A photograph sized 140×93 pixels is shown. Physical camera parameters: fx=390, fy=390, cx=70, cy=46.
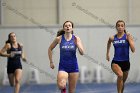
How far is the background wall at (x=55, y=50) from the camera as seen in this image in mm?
18797

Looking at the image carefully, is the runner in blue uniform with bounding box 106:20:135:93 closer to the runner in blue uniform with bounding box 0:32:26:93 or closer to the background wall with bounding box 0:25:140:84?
the runner in blue uniform with bounding box 0:32:26:93

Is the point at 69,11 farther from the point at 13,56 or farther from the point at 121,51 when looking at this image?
the point at 121,51

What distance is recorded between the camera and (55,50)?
61.8 ft

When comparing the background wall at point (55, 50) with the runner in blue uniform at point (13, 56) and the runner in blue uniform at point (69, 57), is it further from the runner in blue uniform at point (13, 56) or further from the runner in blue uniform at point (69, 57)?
the runner in blue uniform at point (69, 57)

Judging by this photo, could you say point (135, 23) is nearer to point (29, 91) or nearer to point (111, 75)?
point (111, 75)

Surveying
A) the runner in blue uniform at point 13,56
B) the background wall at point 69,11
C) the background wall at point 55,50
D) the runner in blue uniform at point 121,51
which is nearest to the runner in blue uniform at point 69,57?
the runner in blue uniform at point 121,51

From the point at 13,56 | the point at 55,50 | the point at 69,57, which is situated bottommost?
the point at 55,50

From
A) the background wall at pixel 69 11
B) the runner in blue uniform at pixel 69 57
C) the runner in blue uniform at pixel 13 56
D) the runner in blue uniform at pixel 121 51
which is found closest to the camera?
the runner in blue uniform at pixel 69 57

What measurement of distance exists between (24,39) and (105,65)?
13.5ft

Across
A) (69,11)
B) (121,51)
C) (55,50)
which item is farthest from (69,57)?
(69,11)

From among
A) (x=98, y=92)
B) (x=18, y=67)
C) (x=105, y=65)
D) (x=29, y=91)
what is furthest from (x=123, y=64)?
(x=105, y=65)

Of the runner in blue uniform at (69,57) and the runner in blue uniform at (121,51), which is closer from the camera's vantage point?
the runner in blue uniform at (69,57)

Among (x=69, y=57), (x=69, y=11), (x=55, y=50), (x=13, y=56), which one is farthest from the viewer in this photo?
(x=69, y=11)

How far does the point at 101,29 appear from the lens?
61.7 feet
